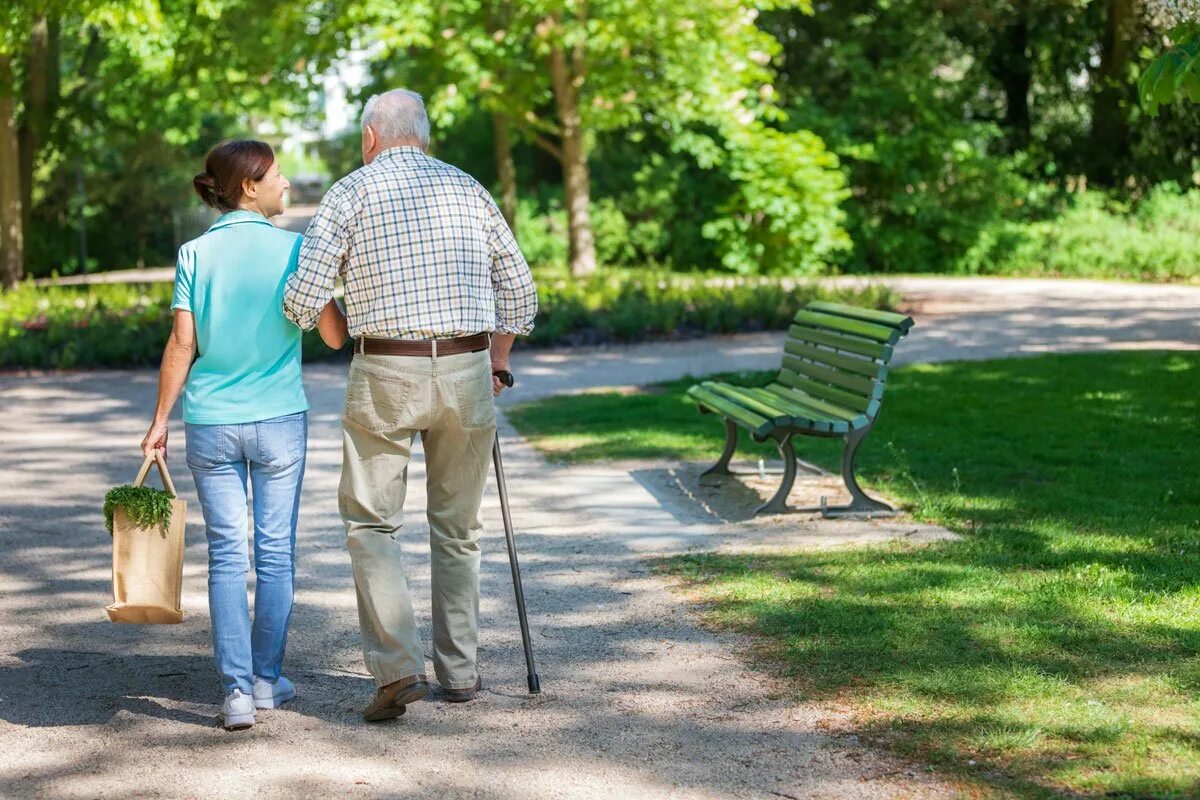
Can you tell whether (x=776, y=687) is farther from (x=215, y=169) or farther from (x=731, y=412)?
(x=731, y=412)

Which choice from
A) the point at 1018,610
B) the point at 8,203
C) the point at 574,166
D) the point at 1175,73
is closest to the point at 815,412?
the point at 1018,610

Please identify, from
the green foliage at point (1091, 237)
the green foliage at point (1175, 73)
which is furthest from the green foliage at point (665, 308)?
the green foliage at point (1175, 73)

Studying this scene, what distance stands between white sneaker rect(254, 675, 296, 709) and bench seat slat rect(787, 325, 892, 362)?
354 cm

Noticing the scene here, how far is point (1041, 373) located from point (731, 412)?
5.40 meters

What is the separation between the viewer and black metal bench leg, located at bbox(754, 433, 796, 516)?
7.23 m

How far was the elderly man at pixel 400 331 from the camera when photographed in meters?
4.37

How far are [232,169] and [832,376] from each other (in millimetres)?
4190

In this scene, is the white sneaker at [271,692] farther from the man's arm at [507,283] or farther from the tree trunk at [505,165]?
the tree trunk at [505,165]

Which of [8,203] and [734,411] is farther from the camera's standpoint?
[8,203]

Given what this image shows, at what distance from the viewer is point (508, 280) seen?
15.2ft

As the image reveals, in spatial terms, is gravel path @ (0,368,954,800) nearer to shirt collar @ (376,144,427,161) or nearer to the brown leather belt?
the brown leather belt

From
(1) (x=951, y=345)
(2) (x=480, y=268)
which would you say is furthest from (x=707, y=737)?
(1) (x=951, y=345)

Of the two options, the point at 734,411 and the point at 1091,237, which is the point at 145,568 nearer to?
the point at 734,411

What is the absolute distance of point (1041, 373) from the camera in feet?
40.0
